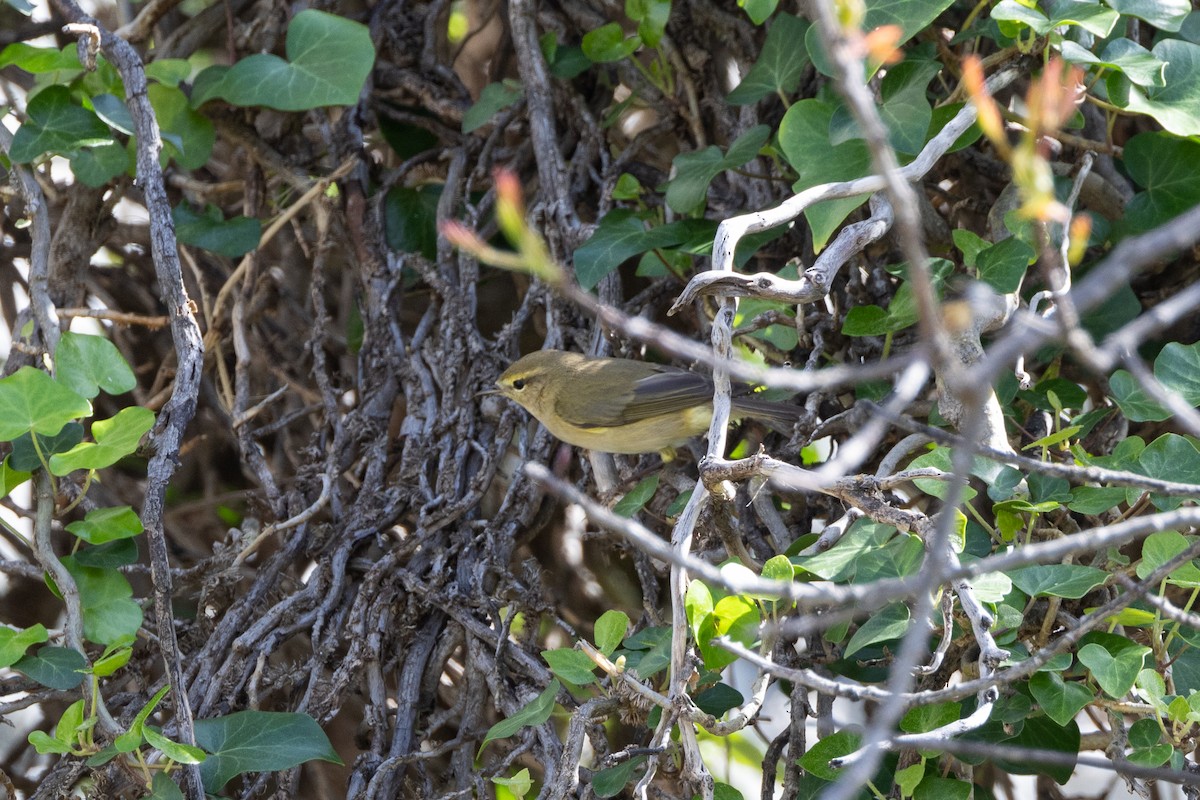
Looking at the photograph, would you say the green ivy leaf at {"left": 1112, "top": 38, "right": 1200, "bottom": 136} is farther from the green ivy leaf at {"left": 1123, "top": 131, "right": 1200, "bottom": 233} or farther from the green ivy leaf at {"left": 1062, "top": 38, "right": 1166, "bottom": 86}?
the green ivy leaf at {"left": 1123, "top": 131, "right": 1200, "bottom": 233}

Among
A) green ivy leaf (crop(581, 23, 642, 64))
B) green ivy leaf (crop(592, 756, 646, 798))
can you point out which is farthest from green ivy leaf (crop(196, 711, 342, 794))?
green ivy leaf (crop(581, 23, 642, 64))

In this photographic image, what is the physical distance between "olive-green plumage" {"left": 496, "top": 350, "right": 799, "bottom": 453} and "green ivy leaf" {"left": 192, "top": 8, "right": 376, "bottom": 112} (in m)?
0.94

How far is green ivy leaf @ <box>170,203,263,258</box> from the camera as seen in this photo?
313 centimetres

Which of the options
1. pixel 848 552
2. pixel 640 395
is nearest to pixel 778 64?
pixel 640 395

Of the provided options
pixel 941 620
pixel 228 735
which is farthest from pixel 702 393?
pixel 228 735

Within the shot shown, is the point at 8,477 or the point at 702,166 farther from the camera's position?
the point at 702,166

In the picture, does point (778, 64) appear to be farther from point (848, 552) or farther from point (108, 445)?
point (108, 445)

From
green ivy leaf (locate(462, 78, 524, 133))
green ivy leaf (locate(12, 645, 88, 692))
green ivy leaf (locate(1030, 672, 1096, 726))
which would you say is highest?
green ivy leaf (locate(462, 78, 524, 133))

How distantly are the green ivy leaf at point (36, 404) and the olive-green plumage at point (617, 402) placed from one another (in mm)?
1159

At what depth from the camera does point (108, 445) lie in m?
2.29

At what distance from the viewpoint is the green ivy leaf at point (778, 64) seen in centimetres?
271

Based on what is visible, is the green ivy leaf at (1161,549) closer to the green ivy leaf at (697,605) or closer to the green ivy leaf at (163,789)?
the green ivy leaf at (697,605)

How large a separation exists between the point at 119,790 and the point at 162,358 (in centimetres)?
185

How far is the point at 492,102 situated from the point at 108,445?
1.57 metres
